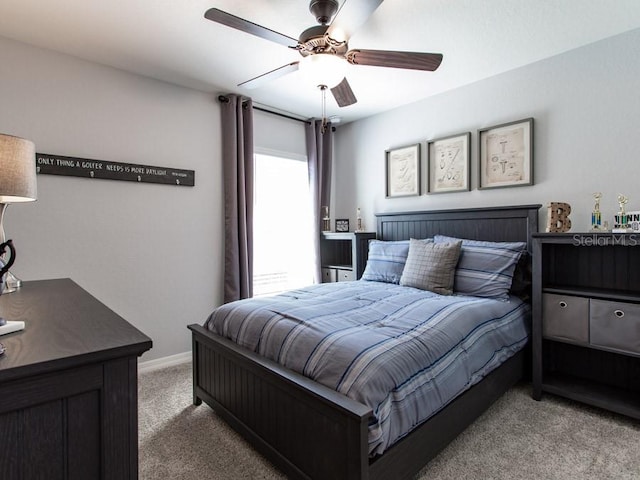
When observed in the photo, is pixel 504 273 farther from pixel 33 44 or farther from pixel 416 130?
pixel 33 44

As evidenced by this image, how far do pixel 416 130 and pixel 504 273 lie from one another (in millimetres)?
1826

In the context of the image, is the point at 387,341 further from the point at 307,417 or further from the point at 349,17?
the point at 349,17

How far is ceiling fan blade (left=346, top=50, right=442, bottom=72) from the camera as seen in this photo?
6.48ft

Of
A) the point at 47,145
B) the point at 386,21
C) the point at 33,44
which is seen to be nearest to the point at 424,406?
the point at 386,21

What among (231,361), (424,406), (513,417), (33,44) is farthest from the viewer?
(33,44)

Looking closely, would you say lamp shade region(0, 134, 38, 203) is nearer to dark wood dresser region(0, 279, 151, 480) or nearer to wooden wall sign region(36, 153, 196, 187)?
dark wood dresser region(0, 279, 151, 480)

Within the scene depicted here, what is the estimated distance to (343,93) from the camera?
244 cm

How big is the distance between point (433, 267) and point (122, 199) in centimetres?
265

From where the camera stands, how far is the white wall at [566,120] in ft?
7.94

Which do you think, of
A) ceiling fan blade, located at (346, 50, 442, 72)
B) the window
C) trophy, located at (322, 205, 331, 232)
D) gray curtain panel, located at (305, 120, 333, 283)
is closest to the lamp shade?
ceiling fan blade, located at (346, 50, 442, 72)

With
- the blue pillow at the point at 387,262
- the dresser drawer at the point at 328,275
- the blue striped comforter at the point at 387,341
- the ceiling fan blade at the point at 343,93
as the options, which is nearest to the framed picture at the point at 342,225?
the dresser drawer at the point at 328,275

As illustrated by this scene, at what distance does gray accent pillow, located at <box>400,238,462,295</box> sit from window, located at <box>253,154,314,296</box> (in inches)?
60.4

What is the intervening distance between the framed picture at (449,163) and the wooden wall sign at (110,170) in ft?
7.84

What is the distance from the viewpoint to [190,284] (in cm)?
327
